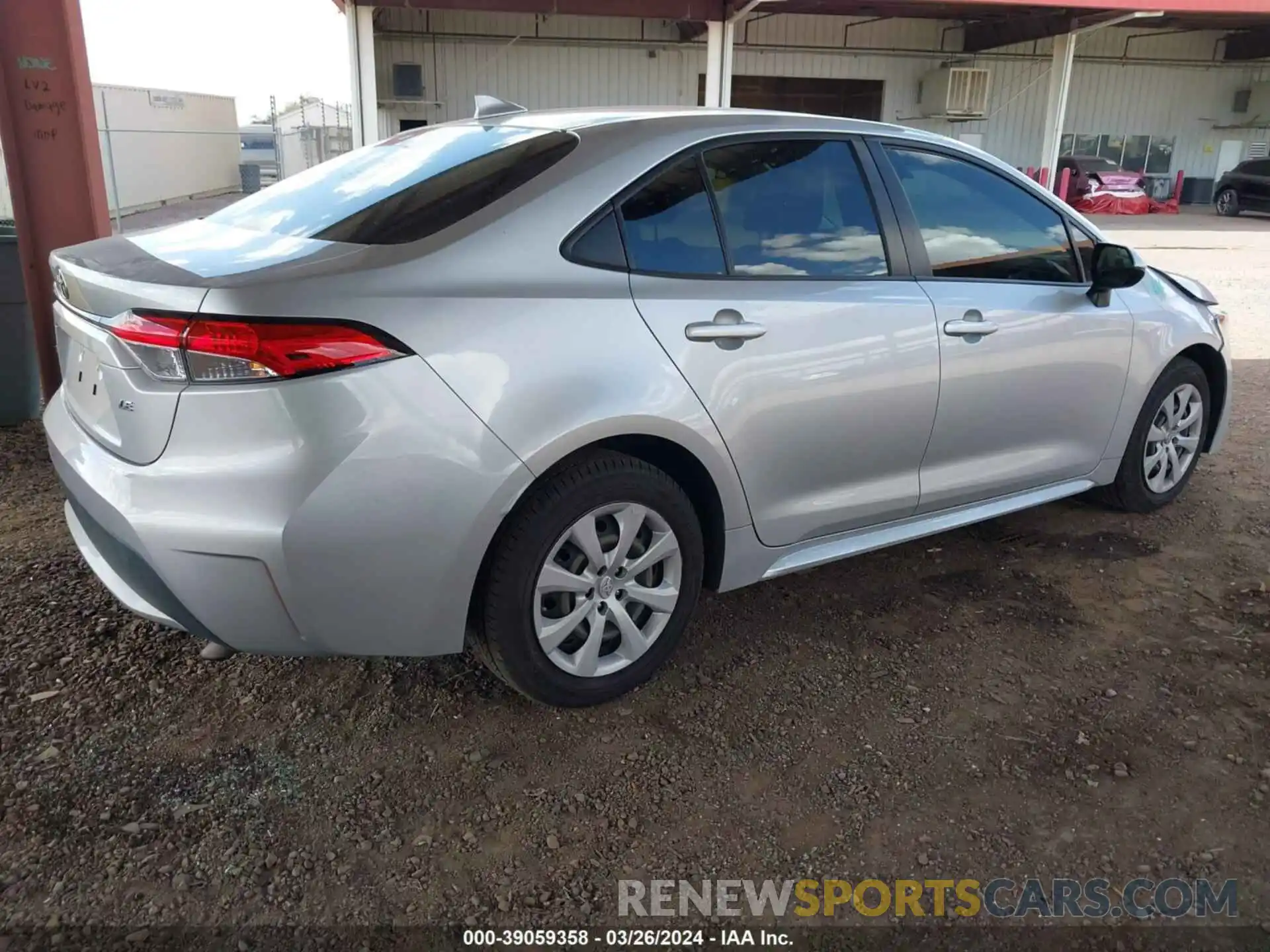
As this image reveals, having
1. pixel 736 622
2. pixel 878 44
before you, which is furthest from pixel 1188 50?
pixel 736 622

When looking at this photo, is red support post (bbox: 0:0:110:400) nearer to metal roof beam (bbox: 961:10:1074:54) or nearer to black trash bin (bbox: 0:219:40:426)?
black trash bin (bbox: 0:219:40:426)

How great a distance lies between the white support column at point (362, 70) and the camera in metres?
17.0

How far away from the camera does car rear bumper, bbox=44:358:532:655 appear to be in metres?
2.31

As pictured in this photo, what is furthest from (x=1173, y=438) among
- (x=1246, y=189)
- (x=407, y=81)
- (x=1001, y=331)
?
(x=1246, y=189)

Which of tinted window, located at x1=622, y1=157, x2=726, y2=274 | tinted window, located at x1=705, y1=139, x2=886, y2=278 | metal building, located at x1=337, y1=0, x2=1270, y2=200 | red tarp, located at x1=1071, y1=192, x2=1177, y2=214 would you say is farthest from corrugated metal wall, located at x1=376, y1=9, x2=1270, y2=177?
tinted window, located at x1=622, y1=157, x2=726, y2=274

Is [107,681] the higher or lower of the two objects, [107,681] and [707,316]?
the lower

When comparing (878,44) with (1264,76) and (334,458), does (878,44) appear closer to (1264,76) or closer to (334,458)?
(1264,76)

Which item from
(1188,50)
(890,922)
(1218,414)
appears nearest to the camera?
(890,922)

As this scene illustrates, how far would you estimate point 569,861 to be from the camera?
2.39 m

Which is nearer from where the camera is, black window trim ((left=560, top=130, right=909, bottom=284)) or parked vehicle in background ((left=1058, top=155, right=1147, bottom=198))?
black window trim ((left=560, top=130, right=909, bottom=284))

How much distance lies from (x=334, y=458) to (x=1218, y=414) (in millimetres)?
4190

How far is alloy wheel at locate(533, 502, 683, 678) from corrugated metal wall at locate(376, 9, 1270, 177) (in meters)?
20.3

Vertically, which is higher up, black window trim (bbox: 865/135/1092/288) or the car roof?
the car roof

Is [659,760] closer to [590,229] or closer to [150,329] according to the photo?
[590,229]
